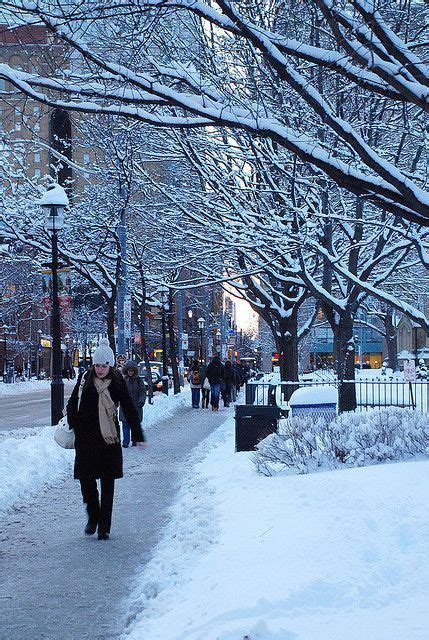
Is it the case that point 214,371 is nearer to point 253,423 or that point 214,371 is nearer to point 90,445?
point 253,423

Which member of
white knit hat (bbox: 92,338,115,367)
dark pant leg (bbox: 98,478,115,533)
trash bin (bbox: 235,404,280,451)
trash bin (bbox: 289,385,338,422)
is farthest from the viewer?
trash bin (bbox: 289,385,338,422)

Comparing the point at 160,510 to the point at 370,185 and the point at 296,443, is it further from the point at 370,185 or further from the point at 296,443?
the point at 370,185

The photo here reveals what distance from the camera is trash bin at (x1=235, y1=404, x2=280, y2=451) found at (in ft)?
50.5

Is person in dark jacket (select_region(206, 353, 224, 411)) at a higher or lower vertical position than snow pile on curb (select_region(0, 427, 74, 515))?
higher

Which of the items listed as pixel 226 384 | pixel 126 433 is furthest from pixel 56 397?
pixel 226 384

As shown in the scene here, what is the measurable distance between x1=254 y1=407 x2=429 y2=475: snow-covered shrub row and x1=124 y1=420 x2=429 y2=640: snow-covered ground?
66 centimetres

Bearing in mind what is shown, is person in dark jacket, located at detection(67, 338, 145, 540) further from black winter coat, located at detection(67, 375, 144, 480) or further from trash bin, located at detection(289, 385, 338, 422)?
trash bin, located at detection(289, 385, 338, 422)

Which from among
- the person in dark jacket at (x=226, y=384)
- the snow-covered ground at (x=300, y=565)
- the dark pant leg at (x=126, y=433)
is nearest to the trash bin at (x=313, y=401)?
the dark pant leg at (x=126, y=433)

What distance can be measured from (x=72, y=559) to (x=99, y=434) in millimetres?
1411

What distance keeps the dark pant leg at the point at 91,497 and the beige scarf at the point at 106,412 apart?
1.50 ft

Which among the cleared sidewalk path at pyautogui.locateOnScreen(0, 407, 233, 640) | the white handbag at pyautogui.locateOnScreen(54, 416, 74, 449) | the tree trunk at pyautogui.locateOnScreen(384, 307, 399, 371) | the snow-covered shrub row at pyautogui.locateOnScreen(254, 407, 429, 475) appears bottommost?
the cleared sidewalk path at pyautogui.locateOnScreen(0, 407, 233, 640)

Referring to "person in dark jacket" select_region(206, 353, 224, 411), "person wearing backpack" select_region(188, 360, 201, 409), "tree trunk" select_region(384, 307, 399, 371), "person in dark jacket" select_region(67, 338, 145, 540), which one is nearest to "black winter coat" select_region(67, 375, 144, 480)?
"person in dark jacket" select_region(67, 338, 145, 540)

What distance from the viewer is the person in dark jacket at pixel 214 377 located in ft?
120

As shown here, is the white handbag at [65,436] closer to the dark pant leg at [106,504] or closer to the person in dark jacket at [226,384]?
the dark pant leg at [106,504]
